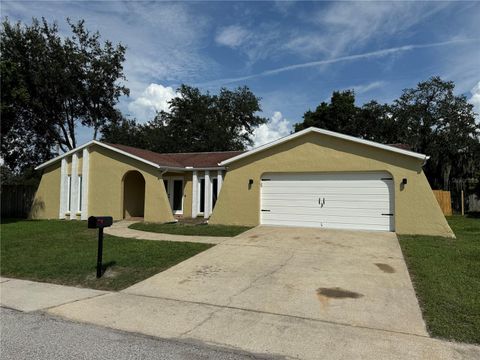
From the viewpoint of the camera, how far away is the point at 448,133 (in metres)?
29.9

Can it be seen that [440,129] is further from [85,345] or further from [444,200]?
[85,345]

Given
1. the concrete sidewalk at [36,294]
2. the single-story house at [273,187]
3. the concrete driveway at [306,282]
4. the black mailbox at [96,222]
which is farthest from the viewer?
the single-story house at [273,187]

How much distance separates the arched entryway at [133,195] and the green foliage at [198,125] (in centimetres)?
1663

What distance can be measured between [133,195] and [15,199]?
8135mm

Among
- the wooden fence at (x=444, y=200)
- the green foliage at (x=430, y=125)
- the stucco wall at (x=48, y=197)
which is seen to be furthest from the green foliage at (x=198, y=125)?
the wooden fence at (x=444, y=200)

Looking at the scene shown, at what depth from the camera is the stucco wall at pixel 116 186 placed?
16500 mm

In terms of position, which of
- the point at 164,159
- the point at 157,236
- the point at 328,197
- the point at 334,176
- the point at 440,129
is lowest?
the point at 157,236

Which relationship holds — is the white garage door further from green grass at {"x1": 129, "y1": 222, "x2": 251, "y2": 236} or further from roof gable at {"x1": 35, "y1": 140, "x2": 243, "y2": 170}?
roof gable at {"x1": 35, "y1": 140, "x2": 243, "y2": 170}

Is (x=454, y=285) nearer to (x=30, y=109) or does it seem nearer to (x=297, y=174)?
(x=297, y=174)

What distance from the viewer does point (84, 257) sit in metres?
9.10

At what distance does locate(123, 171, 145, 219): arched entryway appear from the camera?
18.2 metres

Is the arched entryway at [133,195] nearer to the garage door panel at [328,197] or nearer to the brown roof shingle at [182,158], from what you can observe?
the brown roof shingle at [182,158]

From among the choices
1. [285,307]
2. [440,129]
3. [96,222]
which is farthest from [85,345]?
[440,129]

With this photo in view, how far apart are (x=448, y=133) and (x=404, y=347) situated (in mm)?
30370
